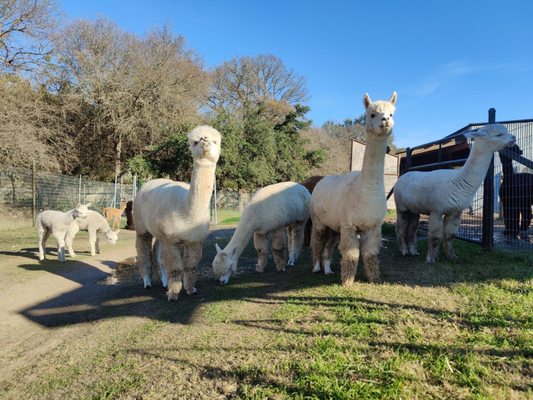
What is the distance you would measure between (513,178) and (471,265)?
2460mm

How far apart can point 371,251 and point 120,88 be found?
21314mm

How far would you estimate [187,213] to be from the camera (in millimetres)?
4523

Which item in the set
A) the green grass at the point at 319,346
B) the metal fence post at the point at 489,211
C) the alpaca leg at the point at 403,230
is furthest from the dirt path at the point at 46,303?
the metal fence post at the point at 489,211

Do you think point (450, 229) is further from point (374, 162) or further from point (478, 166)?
point (374, 162)

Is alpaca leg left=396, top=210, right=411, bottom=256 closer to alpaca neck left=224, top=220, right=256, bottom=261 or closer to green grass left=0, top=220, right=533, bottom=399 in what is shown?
green grass left=0, top=220, right=533, bottom=399

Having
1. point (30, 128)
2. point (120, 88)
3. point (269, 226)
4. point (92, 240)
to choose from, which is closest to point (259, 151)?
point (120, 88)

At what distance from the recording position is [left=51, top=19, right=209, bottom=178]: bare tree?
859 inches

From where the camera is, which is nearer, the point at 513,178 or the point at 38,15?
the point at 513,178

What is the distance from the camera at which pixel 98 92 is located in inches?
862

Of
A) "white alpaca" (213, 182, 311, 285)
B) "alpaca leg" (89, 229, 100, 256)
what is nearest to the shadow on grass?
"white alpaca" (213, 182, 311, 285)

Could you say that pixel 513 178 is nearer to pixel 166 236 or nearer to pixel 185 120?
pixel 166 236

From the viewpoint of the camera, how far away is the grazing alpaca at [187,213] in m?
4.34

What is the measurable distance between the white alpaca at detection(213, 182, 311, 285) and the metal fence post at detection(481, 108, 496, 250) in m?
3.08

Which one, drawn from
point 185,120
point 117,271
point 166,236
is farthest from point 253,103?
point 166,236
